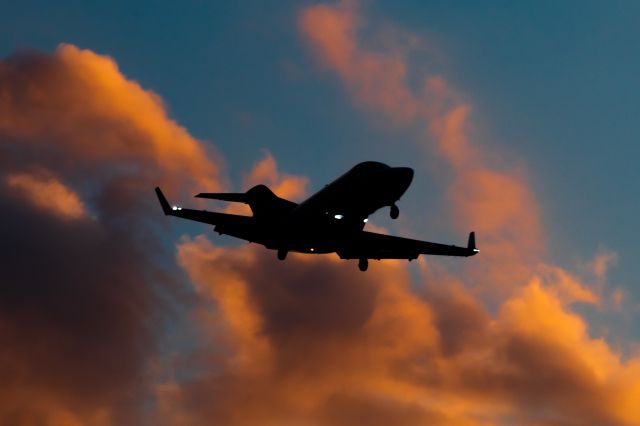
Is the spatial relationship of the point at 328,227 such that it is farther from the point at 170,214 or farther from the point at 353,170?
the point at 170,214

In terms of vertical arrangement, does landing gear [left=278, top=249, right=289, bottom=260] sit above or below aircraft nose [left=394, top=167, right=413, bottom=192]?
below

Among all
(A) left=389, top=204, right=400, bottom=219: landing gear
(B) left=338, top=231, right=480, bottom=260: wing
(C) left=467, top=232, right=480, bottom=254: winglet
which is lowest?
(A) left=389, top=204, right=400, bottom=219: landing gear

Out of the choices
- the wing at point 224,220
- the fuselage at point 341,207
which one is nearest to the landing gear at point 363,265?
the fuselage at point 341,207

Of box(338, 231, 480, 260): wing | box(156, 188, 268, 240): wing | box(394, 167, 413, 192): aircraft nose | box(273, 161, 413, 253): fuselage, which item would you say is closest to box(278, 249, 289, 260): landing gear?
box(273, 161, 413, 253): fuselage

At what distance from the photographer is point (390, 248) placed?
61906mm

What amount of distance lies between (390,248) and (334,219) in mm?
7894

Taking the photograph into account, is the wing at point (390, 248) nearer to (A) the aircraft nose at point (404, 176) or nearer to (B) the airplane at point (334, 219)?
(B) the airplane at point (334, 219)

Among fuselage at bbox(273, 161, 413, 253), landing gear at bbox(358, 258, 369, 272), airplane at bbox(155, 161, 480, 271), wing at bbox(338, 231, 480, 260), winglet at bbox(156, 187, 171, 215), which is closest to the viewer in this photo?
fuselage at bbox(273, 161, 413, 253)

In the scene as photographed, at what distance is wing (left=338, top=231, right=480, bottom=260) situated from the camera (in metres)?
60.1

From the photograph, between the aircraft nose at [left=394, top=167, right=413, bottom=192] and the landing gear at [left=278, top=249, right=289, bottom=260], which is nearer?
the aircraft nose at [left=394, top=167, right=413, bottom=192]

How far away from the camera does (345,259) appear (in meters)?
62.2

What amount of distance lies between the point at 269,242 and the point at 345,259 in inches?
222

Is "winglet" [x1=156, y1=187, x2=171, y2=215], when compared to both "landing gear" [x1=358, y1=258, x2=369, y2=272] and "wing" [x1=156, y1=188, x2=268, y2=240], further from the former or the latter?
"landing gear" [x1=358, y1=258, x2=369, y2=272]

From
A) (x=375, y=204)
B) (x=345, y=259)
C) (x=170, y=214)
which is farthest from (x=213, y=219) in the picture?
(x=375, y=204)
